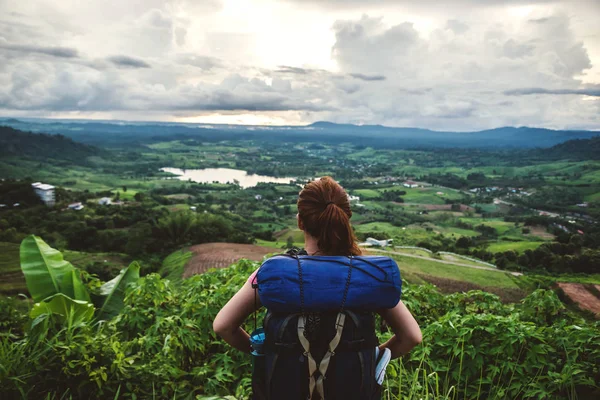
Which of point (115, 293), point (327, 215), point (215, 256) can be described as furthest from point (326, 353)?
point (215, 256)

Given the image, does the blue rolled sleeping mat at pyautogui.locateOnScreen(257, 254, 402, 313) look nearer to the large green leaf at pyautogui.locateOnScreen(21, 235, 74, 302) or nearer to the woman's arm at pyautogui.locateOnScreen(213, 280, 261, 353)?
the woman's arm at pyautogui.locateOnScreen(213, 280, 261, 353)

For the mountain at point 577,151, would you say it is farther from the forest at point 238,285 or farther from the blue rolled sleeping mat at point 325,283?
the blue rolled sleeping mat at point 325,283

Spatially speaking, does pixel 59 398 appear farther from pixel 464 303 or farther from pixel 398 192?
pixel 398 192

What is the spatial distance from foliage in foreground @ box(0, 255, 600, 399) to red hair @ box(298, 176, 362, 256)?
1.14m

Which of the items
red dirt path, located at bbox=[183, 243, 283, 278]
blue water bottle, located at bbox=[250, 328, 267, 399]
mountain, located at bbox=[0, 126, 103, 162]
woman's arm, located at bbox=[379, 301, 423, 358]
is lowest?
mountain, located at bbox=[0, 126, 103, 162]

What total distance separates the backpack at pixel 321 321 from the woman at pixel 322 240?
0.44ft

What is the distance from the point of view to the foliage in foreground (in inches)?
98.3

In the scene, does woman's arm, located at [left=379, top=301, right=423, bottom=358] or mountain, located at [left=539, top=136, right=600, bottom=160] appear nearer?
woman's arm, located at [left=379, top=301, right=423, bottom=358]

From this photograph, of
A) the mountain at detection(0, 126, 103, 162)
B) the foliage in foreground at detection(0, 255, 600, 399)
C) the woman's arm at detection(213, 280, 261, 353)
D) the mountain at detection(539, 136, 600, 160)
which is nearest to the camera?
the woman's arm at detection(213, 280, 261, 353)

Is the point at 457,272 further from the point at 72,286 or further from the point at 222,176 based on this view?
the point at 222,176

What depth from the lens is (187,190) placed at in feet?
295

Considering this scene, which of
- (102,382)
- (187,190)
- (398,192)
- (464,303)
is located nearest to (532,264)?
(464,303)

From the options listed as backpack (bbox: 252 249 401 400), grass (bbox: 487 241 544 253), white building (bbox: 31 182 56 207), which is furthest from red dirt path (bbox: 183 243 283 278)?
white building (bbox: 31 182 56 207)

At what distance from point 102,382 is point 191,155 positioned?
176420 millimetres
